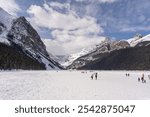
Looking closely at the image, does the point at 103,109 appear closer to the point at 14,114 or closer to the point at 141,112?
the point at 141,112

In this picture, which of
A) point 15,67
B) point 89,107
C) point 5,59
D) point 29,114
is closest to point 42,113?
point 29,114

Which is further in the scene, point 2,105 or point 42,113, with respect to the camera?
point 2,105

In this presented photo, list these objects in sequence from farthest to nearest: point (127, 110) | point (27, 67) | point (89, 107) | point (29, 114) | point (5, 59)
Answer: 1. point (27, 67)
2. point (5, 59)
3. point (89, 107)
4. point (127, 110)
5. point (29, 114)

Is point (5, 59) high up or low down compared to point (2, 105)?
up

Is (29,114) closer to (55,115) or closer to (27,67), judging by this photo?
(55,115)

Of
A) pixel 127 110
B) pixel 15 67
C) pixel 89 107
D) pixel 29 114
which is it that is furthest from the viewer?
pixel 15 67

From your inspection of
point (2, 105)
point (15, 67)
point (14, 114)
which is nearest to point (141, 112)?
point (14, 114)

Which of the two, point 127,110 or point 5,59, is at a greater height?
point 5,59

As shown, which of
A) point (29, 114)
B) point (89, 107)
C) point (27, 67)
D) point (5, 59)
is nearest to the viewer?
point (29, 114)

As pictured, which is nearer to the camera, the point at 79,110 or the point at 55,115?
the point at 55,115
